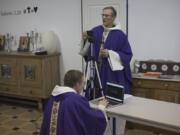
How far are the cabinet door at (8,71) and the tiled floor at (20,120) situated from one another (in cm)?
44

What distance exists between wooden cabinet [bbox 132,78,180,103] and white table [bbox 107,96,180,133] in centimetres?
103

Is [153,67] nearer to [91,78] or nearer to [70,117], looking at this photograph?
[91,78]

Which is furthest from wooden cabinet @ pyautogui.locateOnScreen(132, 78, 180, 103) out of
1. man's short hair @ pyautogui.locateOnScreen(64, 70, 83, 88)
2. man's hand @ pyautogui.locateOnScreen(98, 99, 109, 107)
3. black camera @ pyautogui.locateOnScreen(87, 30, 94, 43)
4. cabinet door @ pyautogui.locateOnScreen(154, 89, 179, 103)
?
man's short hair @ pyautogui.locateOnScreen(64, 70, 83, 88)

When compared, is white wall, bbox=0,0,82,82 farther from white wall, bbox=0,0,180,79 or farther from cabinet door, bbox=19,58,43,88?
cabinet door, bbox=19,58,43,88

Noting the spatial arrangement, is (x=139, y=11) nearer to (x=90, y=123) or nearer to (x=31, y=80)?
(x=31, y=80)

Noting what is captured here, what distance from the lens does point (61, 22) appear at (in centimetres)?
503

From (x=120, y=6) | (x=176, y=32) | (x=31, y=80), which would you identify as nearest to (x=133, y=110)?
(x=176, y=32)

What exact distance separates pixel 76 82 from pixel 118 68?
1.39 meters

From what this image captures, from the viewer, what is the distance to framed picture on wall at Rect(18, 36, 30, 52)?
5.30m

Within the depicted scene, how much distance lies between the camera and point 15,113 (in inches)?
187

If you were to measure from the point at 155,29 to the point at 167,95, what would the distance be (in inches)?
38.7

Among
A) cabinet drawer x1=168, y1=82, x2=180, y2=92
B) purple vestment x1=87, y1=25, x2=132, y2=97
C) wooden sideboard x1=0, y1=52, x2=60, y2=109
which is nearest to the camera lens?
purple vestment x1=87, y1=25, x2=132, y2=97

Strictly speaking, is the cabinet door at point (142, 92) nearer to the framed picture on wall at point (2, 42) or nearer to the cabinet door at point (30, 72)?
the cabinet door at point (30, 72)

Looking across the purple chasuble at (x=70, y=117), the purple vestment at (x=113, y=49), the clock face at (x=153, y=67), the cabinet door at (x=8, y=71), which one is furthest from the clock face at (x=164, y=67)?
the cabinet door at (x=8, y=71)
